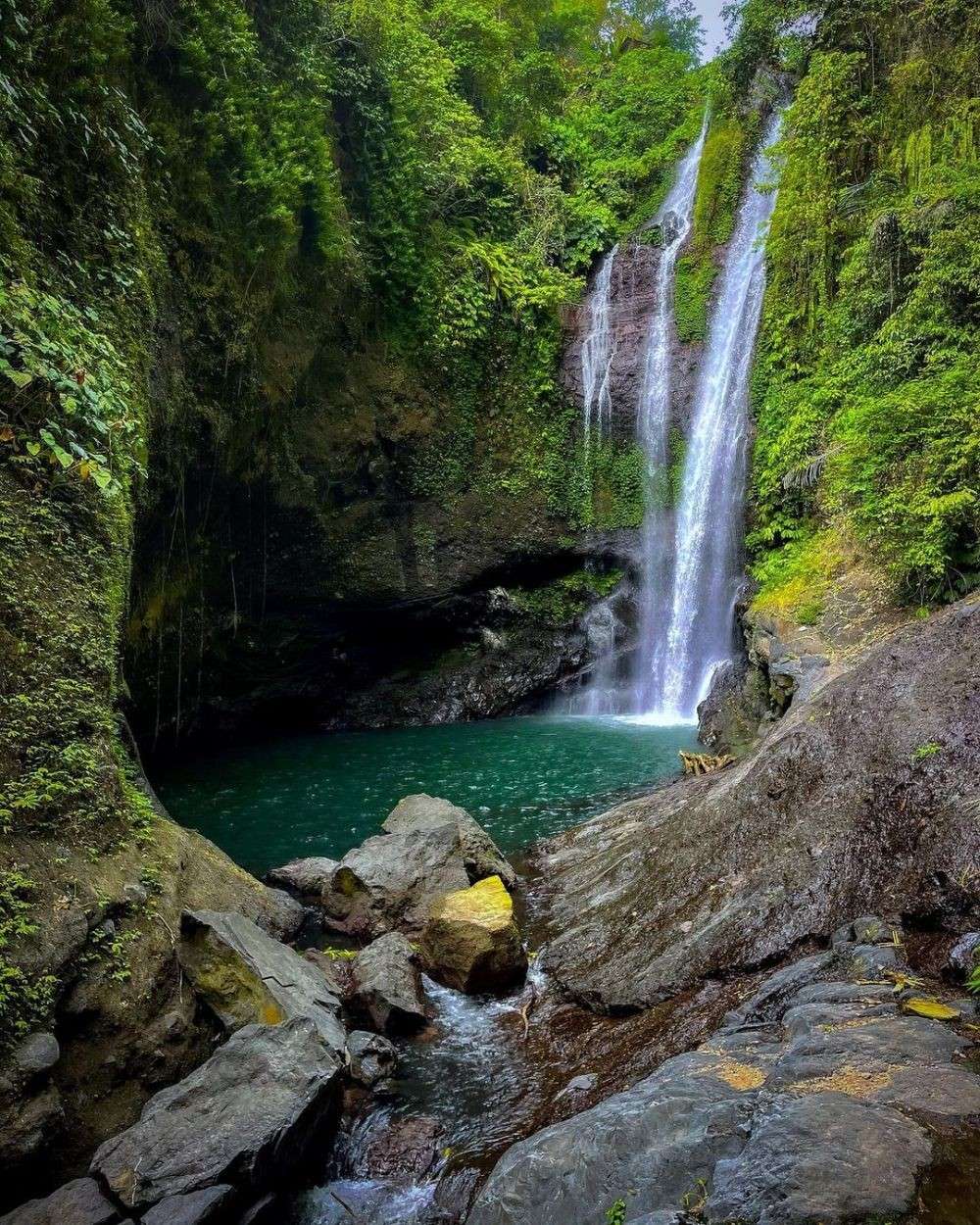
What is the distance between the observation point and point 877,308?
10.7m

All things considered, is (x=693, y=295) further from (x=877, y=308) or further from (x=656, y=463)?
(x=877, y=308)

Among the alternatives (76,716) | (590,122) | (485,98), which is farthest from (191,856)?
(590,122)

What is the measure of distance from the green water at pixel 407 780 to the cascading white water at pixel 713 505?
1.56 meters

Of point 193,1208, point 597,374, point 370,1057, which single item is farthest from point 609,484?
point 193,1208

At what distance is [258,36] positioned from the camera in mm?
10312

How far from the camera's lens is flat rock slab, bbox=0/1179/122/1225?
3.09 m

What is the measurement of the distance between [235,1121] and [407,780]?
7.86 m

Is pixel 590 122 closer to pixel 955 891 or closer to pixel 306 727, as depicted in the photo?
pixel 306 727

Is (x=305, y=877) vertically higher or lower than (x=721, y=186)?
lower

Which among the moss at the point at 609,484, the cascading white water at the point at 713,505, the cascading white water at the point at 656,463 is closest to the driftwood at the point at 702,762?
the cascading white water at the point at 713,505

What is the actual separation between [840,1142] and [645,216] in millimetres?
20083

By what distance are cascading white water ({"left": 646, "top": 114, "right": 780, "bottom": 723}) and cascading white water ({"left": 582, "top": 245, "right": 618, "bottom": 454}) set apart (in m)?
2.13

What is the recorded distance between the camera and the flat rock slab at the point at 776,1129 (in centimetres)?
201

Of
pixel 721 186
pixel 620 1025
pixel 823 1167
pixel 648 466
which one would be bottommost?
pixel 620 1025
